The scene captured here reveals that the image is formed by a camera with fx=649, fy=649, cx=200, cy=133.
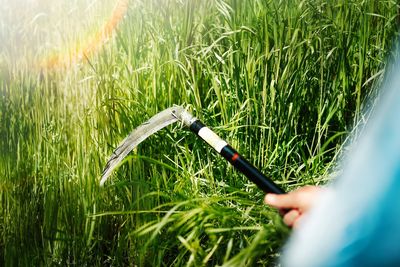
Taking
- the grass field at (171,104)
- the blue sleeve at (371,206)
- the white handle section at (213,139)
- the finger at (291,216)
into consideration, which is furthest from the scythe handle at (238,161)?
the blue sleeve at (371,206)

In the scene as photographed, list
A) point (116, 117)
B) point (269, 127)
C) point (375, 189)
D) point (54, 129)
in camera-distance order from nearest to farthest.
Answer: point (375, 189)
point (269, 127)
point (116, 117)
point (54, 129)

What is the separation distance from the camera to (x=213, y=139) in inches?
54.6

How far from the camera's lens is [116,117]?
66.9 inches

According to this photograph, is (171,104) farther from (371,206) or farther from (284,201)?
(371,206)

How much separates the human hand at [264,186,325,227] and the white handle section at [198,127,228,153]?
38 centimetres

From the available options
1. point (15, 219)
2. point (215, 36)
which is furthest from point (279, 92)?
point (15, 219)

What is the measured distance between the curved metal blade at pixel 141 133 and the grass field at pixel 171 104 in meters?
0.04

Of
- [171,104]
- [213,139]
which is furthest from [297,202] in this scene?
[171,104]

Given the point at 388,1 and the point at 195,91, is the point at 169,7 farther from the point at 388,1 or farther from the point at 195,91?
the point at 388,1

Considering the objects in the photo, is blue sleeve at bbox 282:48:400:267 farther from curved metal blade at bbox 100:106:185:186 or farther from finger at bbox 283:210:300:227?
curved metal blade at bbox 100:106:185:186

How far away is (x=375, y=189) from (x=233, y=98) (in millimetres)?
1164

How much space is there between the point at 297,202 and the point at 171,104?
0.84 metres

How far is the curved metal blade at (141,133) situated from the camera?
1524mm

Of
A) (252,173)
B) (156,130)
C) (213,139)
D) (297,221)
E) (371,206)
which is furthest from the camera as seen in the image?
(156,130)
